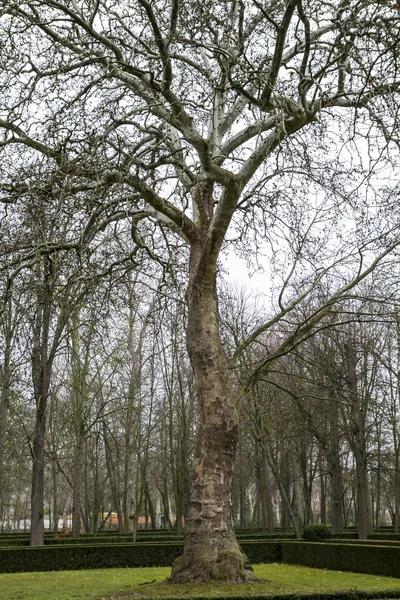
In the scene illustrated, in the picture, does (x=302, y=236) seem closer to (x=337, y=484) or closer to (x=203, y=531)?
(x=203, y=531)

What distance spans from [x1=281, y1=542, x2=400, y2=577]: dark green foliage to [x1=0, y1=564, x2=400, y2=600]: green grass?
44 cm

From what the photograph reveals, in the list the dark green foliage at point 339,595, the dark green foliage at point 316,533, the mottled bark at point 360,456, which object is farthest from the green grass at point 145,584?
A: the mottled bark at point 360,456

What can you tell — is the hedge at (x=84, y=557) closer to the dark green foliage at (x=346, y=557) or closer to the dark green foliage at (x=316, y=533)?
the dark green foliage at (x=346, y=557)

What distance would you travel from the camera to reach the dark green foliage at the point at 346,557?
44.5ft

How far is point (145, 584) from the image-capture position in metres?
10.3

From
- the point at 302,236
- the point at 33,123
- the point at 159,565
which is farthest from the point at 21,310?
the point at 159,565

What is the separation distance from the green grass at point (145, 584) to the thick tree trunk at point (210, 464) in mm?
383

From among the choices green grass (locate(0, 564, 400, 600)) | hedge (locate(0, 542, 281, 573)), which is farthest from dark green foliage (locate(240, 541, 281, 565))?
green grass (locate(0, 564, 400, 600))

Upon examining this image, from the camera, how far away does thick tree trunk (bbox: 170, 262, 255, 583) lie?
938 centimetres

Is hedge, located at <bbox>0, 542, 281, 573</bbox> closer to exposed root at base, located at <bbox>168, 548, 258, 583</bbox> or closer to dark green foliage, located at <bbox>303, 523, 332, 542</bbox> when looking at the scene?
dark green foliage, located at <bbox>303, 523, 332, 542</bbox>

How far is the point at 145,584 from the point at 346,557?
6.42 m

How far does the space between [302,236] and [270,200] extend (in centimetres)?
115

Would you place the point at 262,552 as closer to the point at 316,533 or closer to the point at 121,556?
the point at 316,533

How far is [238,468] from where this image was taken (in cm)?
3244
